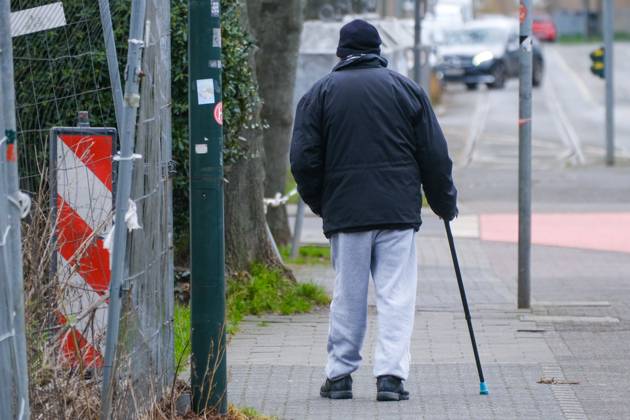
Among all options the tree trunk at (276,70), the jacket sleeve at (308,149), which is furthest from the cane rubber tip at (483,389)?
the tree trunk at (276,70)

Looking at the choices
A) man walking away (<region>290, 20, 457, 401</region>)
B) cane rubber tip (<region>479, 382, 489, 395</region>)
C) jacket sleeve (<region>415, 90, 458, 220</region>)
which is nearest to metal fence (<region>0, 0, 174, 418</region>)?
man walking away (<region>290, 20, 457, 401</region>)

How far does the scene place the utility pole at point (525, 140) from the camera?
9688 millimetres

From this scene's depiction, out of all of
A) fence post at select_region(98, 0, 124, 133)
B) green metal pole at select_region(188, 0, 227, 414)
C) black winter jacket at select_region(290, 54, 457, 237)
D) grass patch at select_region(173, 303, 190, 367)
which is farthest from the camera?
grass patch at select_region(173, 303, 190, 367)

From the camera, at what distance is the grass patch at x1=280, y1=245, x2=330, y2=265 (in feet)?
41.6

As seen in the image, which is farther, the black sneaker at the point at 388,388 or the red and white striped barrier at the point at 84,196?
the black sneaker at the point at 388,388

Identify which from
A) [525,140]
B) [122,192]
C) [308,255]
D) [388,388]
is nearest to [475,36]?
[308,255]

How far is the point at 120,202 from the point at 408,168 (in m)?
1.91

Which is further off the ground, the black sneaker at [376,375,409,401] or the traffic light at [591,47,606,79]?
the traffic light at [591,47,606,79]

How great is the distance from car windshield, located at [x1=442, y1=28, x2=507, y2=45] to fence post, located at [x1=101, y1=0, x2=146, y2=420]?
39.4 metres

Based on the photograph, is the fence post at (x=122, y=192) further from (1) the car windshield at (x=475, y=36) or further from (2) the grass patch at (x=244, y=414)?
(1) the car windshield at (x=475, y=36)

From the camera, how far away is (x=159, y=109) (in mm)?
5719

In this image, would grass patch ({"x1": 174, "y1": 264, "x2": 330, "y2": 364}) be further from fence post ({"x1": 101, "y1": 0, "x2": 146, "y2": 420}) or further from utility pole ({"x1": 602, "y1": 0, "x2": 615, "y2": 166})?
utility pole ({"x1": 602, "y1": 0, "x2": 615, "y2": 166})

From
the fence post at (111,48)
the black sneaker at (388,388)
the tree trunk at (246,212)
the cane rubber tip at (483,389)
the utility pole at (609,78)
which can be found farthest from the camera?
the utility pole at (609,78)

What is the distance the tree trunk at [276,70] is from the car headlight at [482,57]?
97.2 feet
